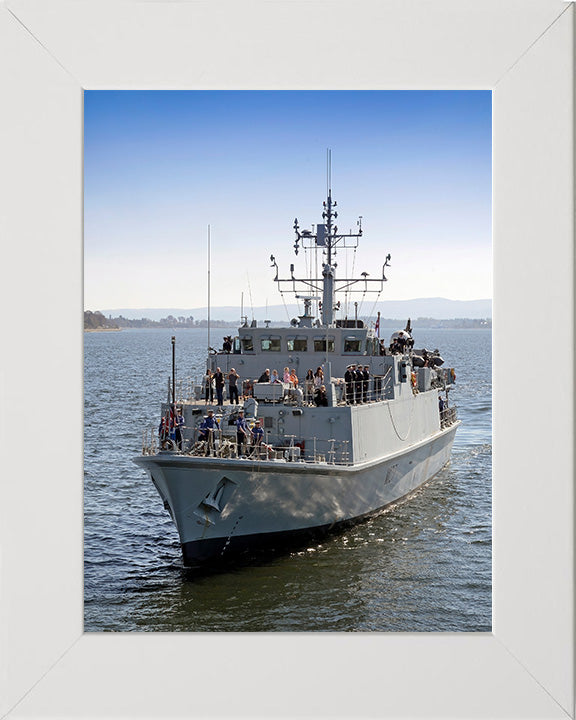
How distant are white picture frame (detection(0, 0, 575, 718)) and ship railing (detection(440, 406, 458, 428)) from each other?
11339 mm

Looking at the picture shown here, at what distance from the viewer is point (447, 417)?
17.0m

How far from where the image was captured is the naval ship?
9.72 meters

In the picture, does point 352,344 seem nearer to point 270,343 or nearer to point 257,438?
point 270,343

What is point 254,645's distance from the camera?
17.7 ft

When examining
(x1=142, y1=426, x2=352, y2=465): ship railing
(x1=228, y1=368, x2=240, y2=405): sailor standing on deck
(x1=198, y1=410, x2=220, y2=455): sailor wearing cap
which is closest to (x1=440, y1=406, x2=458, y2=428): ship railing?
(x1=142, y1=426, x2=352, y2=465): ship railing

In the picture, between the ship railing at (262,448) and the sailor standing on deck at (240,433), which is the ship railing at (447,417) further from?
the sailor standing on deck at (240,433)

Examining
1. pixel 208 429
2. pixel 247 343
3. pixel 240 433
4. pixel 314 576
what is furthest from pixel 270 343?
pixel 314 576

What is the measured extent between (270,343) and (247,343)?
1.33 ft

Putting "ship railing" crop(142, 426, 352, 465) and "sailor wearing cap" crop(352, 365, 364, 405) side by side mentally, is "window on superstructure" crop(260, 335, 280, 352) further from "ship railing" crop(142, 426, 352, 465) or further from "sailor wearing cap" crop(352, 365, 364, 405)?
"ship railing" crop(142, 426, 352, 465)
